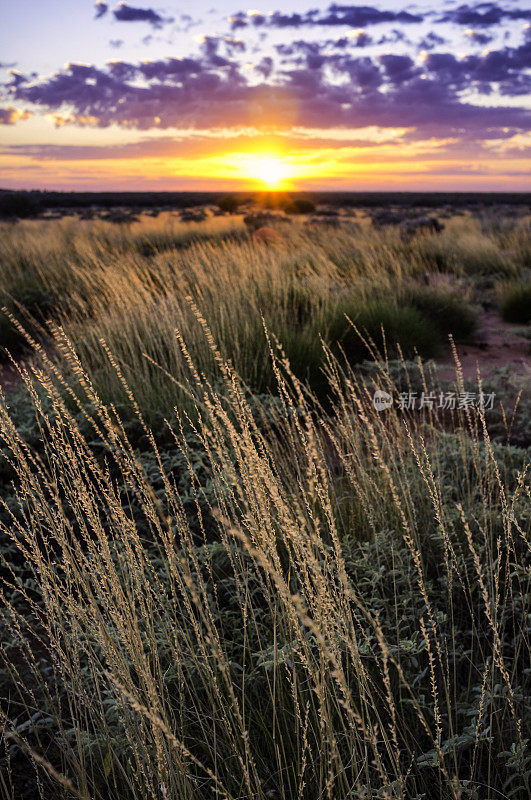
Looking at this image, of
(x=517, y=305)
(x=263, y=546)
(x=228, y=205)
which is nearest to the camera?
(x=263, y=546)

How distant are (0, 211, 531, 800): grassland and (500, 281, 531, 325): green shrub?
40 millimetres

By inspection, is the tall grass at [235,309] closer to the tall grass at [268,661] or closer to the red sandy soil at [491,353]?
the red sandy soil at [491,353]

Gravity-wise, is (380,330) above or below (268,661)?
above

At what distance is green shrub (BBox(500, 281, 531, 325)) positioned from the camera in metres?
9.48

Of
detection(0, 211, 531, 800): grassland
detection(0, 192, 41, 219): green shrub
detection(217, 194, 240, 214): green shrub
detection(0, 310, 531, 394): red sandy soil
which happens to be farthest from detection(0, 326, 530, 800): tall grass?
detection(217, 194, 240, 214): green shrub

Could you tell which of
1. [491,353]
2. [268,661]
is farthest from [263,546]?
[491,353]

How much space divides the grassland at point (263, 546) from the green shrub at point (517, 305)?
0.13ft

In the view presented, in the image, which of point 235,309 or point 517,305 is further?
point 517,305

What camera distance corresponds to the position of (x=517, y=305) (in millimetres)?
9539

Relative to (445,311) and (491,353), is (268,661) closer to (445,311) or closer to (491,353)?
(491,353)

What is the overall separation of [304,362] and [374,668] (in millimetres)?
3752

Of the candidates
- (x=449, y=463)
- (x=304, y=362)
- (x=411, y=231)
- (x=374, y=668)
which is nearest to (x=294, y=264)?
(x=304, y=362)

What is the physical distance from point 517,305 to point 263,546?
902 centimetres

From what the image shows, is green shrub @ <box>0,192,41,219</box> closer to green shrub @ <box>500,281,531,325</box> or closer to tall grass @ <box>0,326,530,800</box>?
green shrub @ <box>500,281,531,325</box>
